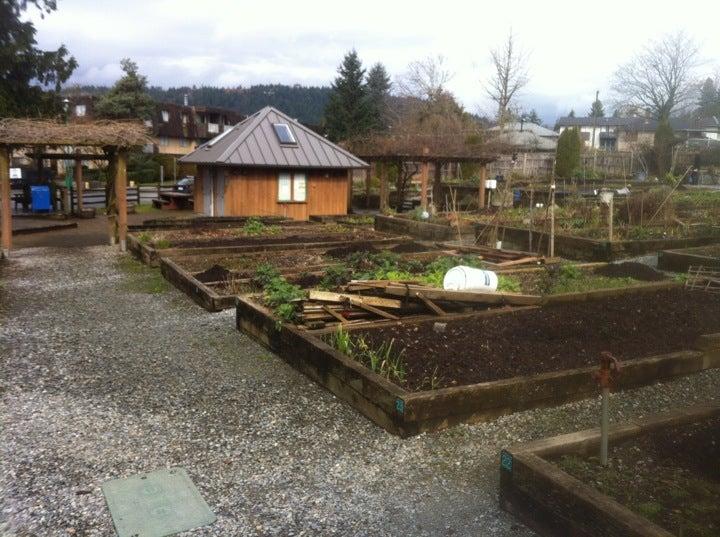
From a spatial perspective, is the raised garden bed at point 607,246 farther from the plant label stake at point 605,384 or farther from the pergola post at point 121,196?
the plant label stake at point 605,384

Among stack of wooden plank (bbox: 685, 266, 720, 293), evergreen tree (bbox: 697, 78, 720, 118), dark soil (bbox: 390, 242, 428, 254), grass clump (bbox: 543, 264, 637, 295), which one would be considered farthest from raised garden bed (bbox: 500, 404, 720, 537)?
evergreen tree (bbox: 697, 78, 720, 118)

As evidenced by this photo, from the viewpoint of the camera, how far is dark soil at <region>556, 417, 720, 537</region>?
3.45 meters

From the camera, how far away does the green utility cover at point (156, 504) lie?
3.86 metres

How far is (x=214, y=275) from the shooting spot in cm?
1095

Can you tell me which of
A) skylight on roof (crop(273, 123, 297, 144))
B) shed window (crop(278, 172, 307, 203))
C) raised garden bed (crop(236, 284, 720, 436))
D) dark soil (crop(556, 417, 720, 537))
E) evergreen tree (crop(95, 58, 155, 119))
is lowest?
dark soil (crop(556, 417, 720, 537))

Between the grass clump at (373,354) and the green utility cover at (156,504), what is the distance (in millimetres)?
1987

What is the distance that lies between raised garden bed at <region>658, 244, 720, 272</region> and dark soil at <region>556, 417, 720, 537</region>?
8.43 m

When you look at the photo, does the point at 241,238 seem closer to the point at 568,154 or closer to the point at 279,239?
the point at 279,239

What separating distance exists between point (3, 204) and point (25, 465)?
39.5 ft

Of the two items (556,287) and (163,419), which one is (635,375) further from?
(163,419)

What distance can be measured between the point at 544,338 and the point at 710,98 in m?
60.5

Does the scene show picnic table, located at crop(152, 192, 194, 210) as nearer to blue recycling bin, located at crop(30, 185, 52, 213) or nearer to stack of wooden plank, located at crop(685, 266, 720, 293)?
blue recycling bin, located at crop(30, 185, 52, 213)

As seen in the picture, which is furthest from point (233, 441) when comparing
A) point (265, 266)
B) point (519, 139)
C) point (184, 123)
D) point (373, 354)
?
point (184, 123)

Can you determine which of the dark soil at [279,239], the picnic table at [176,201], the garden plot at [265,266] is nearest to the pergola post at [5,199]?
the dark soil at [279,239]
